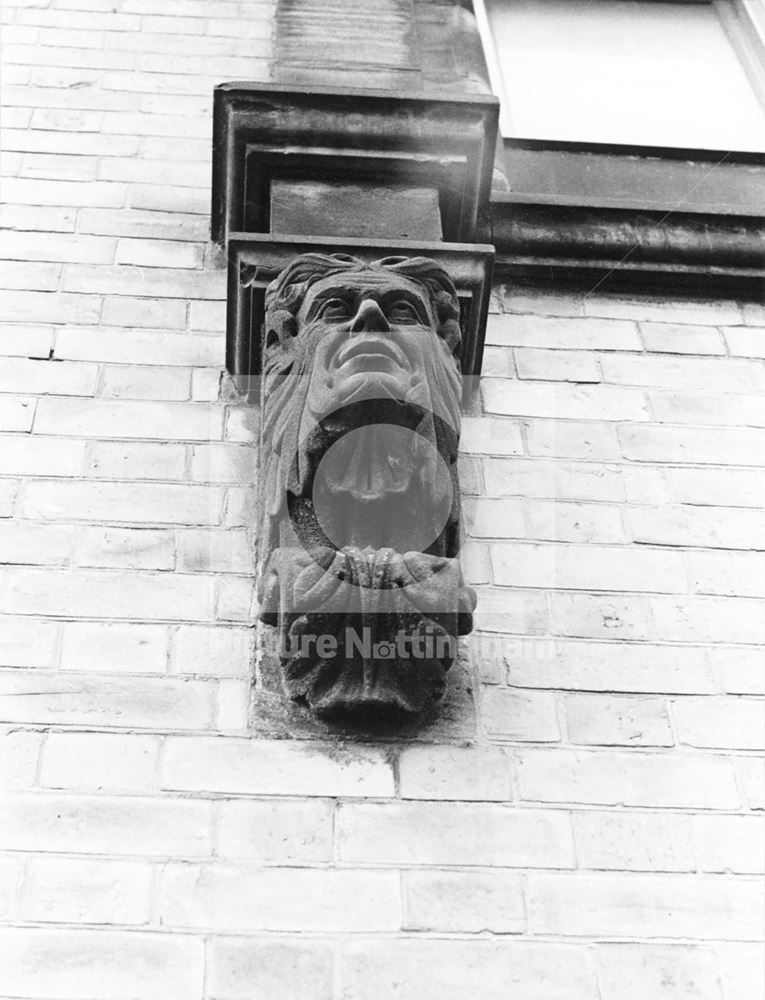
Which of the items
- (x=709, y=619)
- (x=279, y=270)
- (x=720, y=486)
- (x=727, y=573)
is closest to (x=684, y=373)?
(x=720, y=486)

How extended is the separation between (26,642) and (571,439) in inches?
56.9

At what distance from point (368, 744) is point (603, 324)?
5.22ft

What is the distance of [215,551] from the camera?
321cm

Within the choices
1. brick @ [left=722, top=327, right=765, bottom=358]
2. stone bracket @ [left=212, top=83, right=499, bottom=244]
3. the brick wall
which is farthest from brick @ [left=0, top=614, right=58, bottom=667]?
brick @ [left=722, top=327, right=765, bottom=358]

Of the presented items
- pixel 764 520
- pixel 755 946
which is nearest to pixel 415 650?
pixel 755 946

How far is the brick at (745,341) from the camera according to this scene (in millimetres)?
3885

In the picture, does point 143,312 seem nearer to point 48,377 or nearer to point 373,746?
point 48,377

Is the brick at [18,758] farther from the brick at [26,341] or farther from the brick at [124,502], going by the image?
the brick at [26,341]

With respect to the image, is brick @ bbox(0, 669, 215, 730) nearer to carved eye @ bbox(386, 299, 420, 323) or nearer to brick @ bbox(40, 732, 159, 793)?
brick @ bbox(40, 732, 159, 793)

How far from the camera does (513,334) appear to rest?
3879 millimetres

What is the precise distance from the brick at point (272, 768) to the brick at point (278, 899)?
0.18m

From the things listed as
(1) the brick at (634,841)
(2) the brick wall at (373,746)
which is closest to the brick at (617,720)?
(2) the brick wall at (373,746)

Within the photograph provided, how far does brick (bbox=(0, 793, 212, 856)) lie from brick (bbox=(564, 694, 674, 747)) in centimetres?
79

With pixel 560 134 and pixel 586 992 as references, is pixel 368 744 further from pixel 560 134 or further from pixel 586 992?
pixel 560 134
